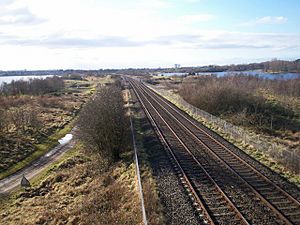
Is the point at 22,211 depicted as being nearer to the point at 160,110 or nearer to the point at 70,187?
the point at 70,187

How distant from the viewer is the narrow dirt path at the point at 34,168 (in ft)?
88.3

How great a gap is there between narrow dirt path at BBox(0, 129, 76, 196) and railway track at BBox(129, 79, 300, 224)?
40.6 ft

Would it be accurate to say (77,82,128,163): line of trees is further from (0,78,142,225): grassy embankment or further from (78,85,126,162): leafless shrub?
(0,78,142,225): grassy embankment

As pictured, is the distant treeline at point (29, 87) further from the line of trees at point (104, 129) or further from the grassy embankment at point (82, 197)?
the line of trees at point (104, 129)

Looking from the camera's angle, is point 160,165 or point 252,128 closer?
point 160,165

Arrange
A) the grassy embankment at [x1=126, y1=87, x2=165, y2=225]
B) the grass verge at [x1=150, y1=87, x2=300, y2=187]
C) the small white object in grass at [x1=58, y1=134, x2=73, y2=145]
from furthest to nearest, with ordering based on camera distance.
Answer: the small white object in grass at [x1=58, y1=134, x2=73, y2=145]
the grass verge at [x1=150, y1=87, x2=300, y2=187]
the grassy embankment at [x1=126, y1=87, x2=165, y2=225]

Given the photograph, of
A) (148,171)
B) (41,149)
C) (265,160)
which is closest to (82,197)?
(148,171)

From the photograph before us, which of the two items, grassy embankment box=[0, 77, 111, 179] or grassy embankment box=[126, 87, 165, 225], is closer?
grassy embankment box=[126, 87, 165, 225]

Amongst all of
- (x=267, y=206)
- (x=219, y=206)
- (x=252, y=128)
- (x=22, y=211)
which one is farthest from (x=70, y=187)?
(x=252, y=128)

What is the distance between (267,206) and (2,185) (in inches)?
847

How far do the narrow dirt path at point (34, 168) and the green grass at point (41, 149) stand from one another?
0.55m

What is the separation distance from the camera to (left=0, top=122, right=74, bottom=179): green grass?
30.8 meters

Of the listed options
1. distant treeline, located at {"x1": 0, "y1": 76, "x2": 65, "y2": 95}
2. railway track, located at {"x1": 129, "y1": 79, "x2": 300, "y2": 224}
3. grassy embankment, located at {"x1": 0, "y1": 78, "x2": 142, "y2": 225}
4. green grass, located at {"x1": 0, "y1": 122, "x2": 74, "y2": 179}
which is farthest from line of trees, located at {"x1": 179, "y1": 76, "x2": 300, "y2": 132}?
distant treeline, located at {"x1": 0, "y1": 76, "x2": 65, "y2": 95}

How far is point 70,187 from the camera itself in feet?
74.0
